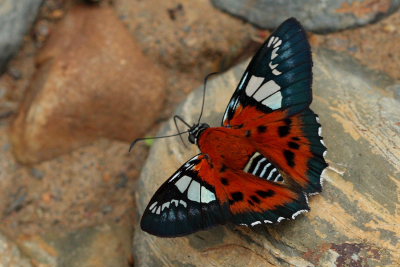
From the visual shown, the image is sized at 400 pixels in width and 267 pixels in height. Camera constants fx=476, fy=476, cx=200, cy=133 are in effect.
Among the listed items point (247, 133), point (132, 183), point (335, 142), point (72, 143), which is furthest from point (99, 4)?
point (335, 142)

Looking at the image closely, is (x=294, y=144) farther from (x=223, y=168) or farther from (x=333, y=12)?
(x=333, y=12)

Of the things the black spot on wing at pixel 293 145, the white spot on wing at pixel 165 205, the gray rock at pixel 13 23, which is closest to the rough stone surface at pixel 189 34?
the gray rock at pixel 13 23

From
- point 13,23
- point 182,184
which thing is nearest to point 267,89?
point 182,184

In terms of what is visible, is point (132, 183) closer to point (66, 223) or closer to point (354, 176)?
point (66, 223)

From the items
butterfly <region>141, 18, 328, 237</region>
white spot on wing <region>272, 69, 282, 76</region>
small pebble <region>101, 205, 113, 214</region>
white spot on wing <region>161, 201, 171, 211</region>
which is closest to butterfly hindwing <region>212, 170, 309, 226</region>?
butterfly <region>141, 18, 328, 237</region>

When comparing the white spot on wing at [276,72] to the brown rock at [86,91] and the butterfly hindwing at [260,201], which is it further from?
the brown rock at [86,91]

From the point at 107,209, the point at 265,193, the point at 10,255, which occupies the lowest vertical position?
the point at 10,255

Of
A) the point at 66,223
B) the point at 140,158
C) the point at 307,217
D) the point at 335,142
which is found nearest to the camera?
the point at 307,217
